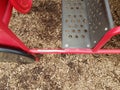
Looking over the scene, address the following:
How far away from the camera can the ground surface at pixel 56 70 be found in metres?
1.34

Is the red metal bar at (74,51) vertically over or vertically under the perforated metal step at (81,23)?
under

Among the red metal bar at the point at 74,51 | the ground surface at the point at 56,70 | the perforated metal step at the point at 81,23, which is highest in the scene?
the perforated metal step at the point at 81,23

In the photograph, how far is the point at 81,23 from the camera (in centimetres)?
143

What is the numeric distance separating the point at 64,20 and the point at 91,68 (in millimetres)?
400

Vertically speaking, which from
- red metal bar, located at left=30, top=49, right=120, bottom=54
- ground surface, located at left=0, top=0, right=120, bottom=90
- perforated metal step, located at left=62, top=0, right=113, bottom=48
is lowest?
ground surface, located at left=0, top=0, right=120, bottom=90

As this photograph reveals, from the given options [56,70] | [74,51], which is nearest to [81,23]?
[74,51]

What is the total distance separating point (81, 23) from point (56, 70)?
384 millimetres

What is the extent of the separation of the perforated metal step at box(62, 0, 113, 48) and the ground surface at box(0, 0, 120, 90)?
10cm

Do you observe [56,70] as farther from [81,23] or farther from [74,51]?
[81,23]

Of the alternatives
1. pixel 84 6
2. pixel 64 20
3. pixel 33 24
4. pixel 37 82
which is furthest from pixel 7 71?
pixel 84 6

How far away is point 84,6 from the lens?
150 centimetres

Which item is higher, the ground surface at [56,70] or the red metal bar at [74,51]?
the red metal bar at [74,51]

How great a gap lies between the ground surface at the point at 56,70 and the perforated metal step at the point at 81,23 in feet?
0.34

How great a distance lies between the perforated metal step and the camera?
126 cm
